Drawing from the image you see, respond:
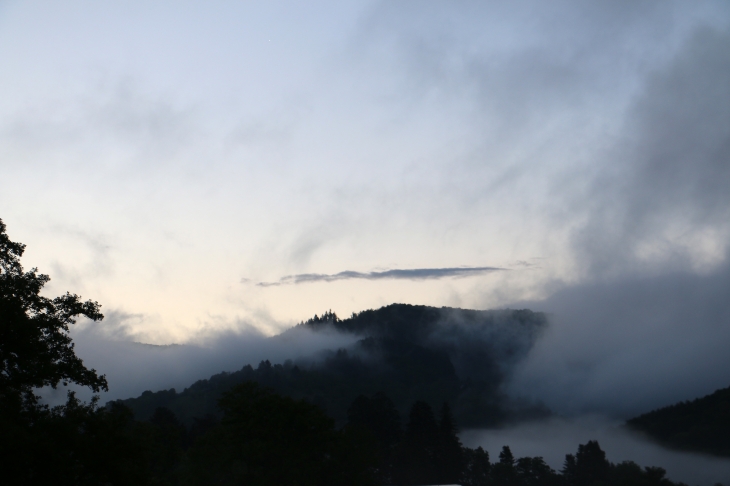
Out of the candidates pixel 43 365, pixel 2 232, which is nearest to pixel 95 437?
pixel 43 365

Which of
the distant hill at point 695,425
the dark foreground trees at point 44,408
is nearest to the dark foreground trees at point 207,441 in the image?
the dark foreground trees at point 44,408

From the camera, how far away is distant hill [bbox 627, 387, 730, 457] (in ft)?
544

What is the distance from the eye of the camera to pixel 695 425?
582 ft

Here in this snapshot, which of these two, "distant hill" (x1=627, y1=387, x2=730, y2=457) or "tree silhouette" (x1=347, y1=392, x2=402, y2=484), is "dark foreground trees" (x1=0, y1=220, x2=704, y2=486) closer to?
"tree silhouette" (x1=347, y1=392, x2=402, y2=484)

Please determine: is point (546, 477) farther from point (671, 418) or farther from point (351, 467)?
point (671, 418)

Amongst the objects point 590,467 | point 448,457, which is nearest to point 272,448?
point 448,457

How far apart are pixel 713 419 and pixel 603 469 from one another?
88754mm

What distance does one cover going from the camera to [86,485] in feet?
70.7

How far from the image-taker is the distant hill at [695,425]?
544 feet

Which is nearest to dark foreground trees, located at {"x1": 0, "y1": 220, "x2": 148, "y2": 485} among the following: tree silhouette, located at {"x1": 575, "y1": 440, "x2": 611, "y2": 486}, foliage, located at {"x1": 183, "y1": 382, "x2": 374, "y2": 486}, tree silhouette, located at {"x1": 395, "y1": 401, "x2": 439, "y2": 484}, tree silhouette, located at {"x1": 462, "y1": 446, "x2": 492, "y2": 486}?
foliage, located at {"x1": 183, "y1": 382, "x2": 374, "y2": 486}

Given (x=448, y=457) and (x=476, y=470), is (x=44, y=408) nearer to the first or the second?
(x=448, y=457)

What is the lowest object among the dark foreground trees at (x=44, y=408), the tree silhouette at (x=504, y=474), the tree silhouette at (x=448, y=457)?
the tree silhouette at (x=504, y=474)

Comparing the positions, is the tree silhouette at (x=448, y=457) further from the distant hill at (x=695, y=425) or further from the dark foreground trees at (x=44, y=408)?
the distant hill at (x=695, y=425)

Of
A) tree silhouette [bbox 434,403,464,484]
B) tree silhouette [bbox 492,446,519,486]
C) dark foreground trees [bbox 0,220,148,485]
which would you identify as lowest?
tree silhouette [bbox 492,446,519,486]
